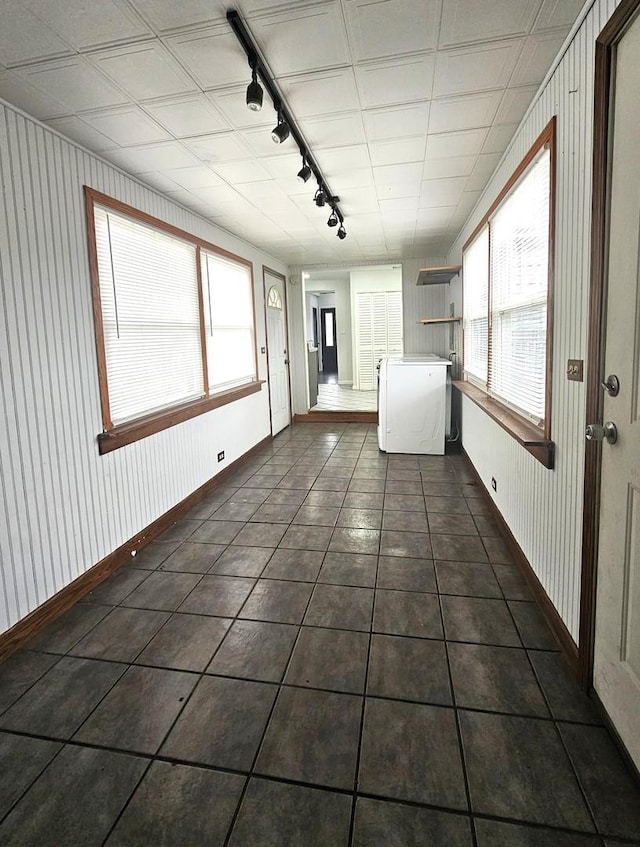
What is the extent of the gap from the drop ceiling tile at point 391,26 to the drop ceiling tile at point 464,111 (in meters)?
0.50

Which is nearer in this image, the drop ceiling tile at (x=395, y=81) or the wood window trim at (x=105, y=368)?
A: the drop ceiling tile at (x=395, y=81)

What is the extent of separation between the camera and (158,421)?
3285 mm

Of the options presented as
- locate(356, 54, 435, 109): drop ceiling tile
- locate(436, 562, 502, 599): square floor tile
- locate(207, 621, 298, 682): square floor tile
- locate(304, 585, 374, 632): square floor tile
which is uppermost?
locate(356, 54, 435, 109): drop ceiling tile

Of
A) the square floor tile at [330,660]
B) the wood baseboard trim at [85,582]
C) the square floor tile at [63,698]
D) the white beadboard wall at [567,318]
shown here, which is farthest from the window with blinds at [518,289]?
the wood baseboard trim at [85,582]

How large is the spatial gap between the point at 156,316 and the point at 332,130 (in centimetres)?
175

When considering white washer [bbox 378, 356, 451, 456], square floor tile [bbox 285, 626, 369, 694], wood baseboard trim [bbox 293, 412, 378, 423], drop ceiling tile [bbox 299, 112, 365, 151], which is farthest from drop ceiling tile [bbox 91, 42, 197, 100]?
wood baseboard trim [bbox 293, 412, 378, 423]

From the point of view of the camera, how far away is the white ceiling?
164cm

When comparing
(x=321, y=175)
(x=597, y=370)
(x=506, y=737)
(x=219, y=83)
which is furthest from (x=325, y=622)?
(x=321, y=175)

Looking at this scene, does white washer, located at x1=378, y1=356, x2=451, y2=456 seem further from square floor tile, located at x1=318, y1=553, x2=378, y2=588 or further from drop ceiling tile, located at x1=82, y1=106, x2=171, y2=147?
drop ceiling tile, located at x1=82, y1=106, x2=171, y2=147

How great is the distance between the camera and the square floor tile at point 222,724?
153 centimetres

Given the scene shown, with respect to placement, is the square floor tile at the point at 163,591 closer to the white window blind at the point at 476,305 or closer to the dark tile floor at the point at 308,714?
the dark tile floor at the point at 308,714

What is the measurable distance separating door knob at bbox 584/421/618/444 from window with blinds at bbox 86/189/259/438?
2.53 metres

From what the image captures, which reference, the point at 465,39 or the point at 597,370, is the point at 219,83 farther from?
the point at 597,370

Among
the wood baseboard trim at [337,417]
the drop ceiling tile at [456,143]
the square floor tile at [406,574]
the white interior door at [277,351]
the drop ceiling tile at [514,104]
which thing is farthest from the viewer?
the wood baseboard trim at [337,417]
